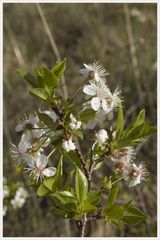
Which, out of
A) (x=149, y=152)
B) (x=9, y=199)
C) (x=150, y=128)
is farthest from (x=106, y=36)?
(x=150, y=128)

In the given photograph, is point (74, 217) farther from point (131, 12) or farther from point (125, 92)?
point (131, 12)

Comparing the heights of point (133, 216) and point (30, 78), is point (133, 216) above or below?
below

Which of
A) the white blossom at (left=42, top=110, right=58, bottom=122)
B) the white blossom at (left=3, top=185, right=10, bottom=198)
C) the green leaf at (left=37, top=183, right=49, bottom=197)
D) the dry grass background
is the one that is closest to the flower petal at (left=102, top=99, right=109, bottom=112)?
the white blossom at (left=42, top=110, right=58, bottom=122)

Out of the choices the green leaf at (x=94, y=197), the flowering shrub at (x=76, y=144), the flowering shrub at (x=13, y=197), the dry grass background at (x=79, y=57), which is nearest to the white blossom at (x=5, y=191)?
the flowering shrub at (x=13, y=197)

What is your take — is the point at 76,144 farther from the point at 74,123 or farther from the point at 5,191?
the point at 5,191

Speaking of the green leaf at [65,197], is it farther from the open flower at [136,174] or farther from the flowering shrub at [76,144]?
the open flower at [136,174]

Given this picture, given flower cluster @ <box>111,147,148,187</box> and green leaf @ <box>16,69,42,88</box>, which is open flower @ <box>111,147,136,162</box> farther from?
green leaf @ <box>16,69,42,88</box>

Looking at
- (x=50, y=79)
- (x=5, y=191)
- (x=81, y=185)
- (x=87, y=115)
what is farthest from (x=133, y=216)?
(x=5, y=191)
